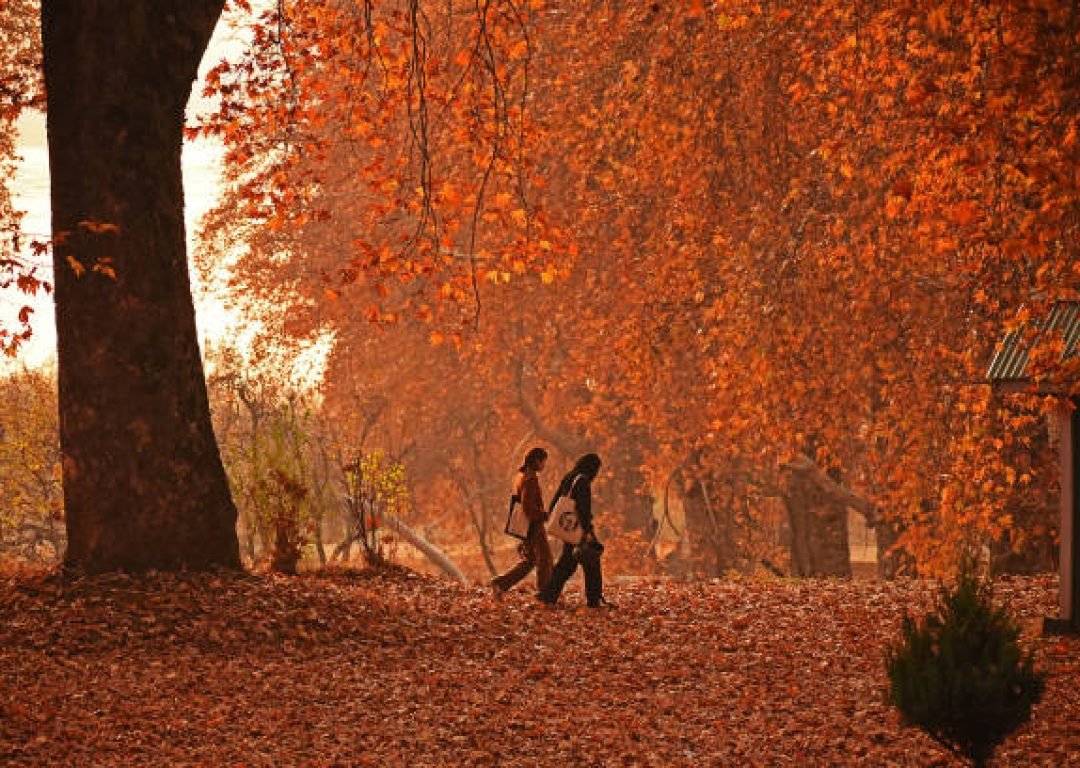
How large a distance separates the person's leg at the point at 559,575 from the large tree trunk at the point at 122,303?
3.20 m

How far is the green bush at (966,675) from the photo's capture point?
23.0 feet

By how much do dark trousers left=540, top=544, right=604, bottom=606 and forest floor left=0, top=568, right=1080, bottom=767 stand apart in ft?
0.67

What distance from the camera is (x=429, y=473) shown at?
33.8 meters

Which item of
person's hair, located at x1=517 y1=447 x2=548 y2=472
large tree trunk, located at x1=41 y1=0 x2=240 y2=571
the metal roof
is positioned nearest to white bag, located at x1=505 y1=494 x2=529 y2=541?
person's hair, located at x1=517 y1=447 x2=548 y2=472

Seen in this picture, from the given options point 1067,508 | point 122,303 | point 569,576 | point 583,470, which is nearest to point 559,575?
point 569,576

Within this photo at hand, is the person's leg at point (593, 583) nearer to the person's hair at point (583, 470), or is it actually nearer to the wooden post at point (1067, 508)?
the person's hair at point (583, 470)

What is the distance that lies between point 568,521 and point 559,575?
1.78 feet

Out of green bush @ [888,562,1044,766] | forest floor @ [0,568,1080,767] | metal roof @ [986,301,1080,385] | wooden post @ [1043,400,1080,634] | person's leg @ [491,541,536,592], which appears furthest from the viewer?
person's leg @ [491,541,536,592]

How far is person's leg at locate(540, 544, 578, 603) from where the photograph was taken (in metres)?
13.5

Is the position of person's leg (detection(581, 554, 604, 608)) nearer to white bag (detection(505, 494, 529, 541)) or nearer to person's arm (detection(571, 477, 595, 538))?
person's arm (detection(571, 477, 595, 538))

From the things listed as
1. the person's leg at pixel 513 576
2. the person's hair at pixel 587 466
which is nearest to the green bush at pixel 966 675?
the person's hair at pixel 587 466

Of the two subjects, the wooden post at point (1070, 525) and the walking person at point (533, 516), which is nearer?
the wooden post at point (1070, 525)

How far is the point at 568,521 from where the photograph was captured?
13.4 m

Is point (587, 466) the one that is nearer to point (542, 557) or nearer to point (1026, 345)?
point (542, 557)
